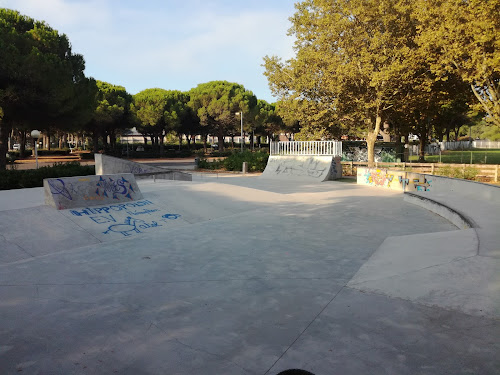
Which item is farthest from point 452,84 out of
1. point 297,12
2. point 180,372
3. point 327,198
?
point 180,372

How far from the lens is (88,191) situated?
388 inches

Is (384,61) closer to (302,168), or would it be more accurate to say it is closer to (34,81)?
(302,168)

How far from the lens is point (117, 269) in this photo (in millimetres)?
A: 5969

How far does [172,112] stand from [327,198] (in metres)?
39.3

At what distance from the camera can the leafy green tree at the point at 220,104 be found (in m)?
52.0

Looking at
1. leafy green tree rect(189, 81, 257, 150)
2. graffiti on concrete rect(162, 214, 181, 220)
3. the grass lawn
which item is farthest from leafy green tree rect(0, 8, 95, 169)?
the grass lawn

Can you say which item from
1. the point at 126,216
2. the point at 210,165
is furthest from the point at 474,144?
the point at 126,216

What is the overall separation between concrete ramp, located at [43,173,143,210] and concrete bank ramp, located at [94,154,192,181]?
6.79 meters

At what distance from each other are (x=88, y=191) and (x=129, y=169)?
9219 mm

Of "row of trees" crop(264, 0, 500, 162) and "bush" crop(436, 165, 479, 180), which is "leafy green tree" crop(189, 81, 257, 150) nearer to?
"row of trees" crop(264, 0, 500, 162)

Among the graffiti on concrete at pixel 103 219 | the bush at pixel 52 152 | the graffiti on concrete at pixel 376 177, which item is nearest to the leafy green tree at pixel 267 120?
the bush at pixel 52 152

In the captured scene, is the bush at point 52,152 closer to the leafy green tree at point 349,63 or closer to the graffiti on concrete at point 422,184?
the leafy green tree at point 349,63

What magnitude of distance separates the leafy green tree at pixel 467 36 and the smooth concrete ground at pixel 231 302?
13.1m

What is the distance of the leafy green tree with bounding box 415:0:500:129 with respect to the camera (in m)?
16.3
